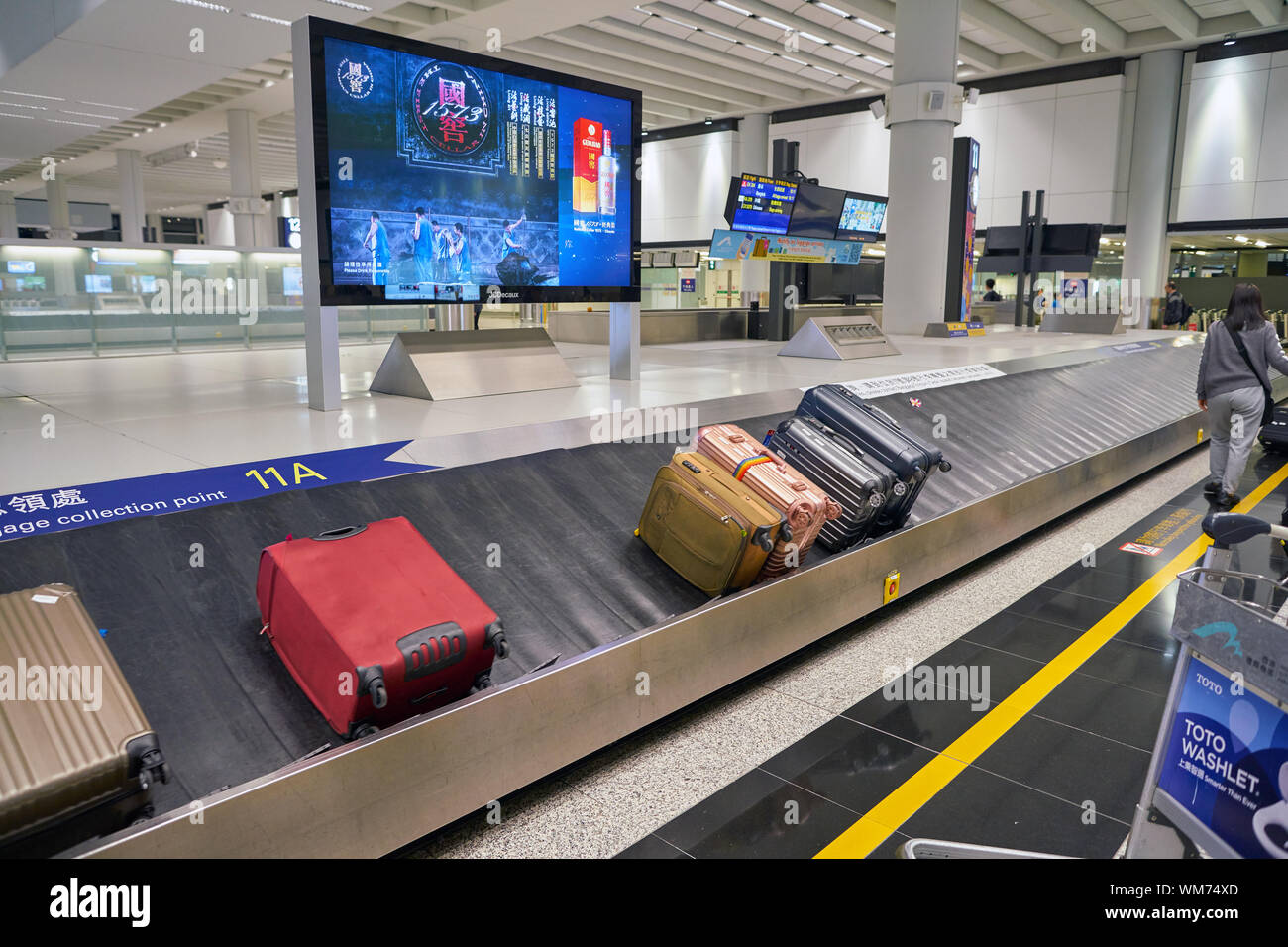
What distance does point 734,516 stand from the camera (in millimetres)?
3621

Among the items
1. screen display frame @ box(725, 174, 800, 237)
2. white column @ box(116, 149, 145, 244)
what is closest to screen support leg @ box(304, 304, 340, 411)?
screen display frame @ box(725, 174, 800, 237)

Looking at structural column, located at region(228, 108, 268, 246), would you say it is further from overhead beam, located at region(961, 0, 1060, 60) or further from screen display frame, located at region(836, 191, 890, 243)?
overhead beam, located at region(961, 0, 1060, 60)

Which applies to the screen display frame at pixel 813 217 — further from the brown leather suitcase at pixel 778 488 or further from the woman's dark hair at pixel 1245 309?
the brown leather suitcase at pixel 778 488

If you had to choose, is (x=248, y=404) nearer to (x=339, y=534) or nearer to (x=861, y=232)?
(x=339, y=534)

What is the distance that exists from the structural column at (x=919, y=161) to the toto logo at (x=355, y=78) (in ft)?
36.6

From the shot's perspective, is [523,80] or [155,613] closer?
[155,613]

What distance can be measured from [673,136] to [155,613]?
2982 cm

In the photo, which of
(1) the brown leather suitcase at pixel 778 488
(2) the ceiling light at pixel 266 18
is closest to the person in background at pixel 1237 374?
(1) the brown leather suitcase at pixel 778 488

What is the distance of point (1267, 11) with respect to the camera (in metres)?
18.5

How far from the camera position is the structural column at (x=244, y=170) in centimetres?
2125

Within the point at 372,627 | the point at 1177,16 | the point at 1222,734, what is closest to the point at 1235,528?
the point at 1222,734

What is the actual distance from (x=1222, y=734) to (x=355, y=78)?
16.9 ft
